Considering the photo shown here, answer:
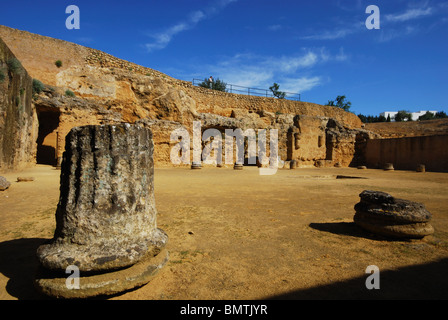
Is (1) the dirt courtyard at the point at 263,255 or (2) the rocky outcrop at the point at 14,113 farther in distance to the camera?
(2) the rocky outcrop at the point at 14,113

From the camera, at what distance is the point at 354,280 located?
7.45 ft

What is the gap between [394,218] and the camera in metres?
3.31

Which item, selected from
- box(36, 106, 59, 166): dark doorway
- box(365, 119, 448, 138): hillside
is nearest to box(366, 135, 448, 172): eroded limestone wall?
box(365, 119, 448, 138): hillside

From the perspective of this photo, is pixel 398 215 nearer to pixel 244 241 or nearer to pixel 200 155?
pixel 244 241

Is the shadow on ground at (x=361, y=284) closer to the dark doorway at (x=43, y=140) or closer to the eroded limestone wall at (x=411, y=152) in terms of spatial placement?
the dark doorway at (x=43, y=140)

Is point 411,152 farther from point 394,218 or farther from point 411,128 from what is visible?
point 411,128

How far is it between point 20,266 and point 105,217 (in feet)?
3.73

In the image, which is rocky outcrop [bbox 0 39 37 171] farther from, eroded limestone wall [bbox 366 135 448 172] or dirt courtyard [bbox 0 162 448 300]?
eroded limestone wall [bbox 366 135 448 172]

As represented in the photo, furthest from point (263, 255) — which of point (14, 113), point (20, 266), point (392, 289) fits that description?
point (14, 113)

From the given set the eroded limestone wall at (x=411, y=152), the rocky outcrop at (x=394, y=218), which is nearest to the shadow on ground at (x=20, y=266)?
the rocky outcrop at (x=394, y=218)

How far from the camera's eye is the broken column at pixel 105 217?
2.06 m

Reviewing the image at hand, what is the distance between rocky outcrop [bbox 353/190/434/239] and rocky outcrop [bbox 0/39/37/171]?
39.0ft

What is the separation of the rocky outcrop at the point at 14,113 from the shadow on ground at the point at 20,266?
8.36 metres

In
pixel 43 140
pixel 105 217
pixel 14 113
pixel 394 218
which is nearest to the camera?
pixel 105 217
